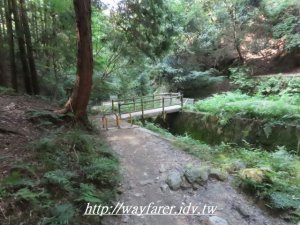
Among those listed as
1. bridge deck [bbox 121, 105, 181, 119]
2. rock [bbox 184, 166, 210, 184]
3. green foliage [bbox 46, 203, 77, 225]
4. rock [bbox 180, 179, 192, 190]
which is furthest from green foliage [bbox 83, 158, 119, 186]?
bridge deck [bbox 121, 105, 181, 119]

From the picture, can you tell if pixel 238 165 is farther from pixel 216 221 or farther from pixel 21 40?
pixel 21 40

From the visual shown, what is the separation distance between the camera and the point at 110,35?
14.4m

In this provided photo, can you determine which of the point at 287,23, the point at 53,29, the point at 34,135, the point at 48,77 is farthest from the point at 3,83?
the point at 287,23

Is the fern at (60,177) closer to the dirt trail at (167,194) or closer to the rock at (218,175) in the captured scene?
the dirt trail at (167,194)

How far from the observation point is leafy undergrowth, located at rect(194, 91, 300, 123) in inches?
410

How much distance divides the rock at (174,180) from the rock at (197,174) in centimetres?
19

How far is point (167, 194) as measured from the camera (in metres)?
5.76

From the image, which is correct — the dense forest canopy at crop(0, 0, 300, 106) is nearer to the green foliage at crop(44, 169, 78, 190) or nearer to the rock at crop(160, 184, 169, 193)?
the rock at crop(160, 184, 169, 193)

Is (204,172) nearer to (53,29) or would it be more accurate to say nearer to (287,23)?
(53,29)

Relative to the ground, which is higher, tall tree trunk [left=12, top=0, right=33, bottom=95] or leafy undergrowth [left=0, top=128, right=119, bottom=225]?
tall tree trunk [left=12, top=0, right=33, bottom=95]

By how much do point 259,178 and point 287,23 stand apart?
14254mm

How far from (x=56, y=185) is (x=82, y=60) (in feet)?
14.4

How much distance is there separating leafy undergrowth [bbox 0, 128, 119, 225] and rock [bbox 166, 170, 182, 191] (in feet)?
3.65

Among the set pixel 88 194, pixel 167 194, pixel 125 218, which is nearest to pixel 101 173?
pixel 88 194
